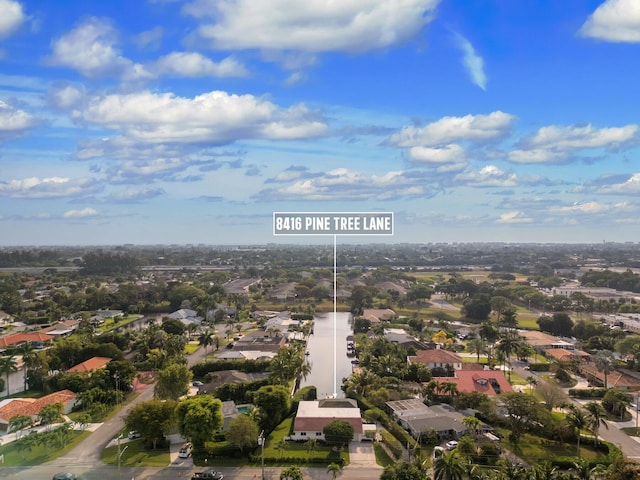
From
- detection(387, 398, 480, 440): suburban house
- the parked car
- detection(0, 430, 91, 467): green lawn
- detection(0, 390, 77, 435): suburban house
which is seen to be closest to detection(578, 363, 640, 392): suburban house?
detection(387, 398, 480, 440): suburban house

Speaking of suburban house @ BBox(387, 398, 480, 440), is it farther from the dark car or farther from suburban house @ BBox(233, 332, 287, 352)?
suburban house @ BBox(233, 332, 287, 352)

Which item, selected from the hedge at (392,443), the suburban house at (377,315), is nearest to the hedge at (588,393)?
the hedge at (392,443)

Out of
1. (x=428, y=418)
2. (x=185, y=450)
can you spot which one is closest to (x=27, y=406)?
(x=185, y=450)

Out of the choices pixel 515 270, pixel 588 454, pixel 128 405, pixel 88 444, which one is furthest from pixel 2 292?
pixel 515 270

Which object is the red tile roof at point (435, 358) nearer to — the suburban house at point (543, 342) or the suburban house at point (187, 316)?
the suburban house at point (543, 342)

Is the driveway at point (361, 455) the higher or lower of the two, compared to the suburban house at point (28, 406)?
lower
